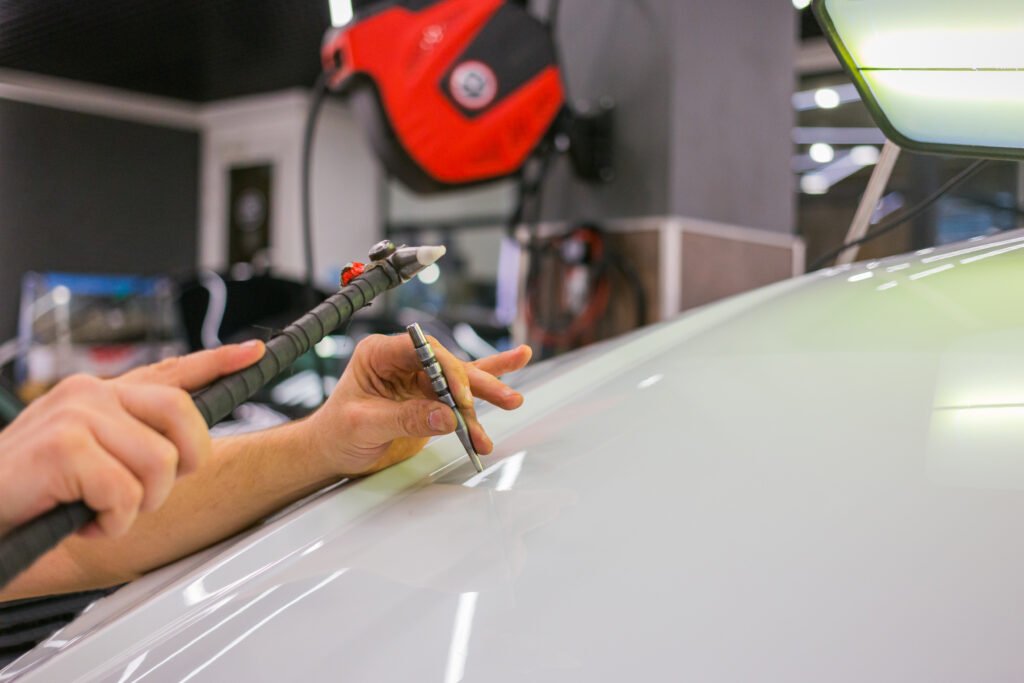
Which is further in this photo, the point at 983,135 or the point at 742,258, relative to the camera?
the point at 742,258

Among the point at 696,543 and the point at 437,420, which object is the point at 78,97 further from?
the point at 696,543

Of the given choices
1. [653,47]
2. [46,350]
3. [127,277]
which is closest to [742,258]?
[653,47]

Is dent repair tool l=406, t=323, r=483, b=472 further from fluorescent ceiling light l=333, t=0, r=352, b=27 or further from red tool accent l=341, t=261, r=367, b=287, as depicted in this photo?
fluorescent ceiling light l=333, t=0, r=352, b=27

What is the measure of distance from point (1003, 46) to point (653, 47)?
118 centimetres

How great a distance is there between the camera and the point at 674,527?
1.09 ft

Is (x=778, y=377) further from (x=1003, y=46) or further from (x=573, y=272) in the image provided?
(x=573, y=272)

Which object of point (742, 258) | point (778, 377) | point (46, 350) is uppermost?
point (742, 258)

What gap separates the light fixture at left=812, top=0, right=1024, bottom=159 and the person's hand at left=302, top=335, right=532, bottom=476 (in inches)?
10.2

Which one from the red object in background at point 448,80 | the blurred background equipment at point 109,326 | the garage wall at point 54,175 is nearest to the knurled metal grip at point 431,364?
the garage wall at point 54,175

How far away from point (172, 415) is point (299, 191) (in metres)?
6.49

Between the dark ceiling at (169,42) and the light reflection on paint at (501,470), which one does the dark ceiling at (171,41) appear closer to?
the dark ceiling at (169,42)

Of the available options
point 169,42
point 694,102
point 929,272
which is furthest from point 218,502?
point 169,42

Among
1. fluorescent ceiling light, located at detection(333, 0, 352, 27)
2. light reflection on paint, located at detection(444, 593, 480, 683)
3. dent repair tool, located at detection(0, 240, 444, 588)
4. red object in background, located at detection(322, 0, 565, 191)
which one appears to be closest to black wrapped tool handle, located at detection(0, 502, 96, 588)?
dent repair tool, located at detection(0, 240, 444, 588)

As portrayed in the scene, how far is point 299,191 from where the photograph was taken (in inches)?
254
